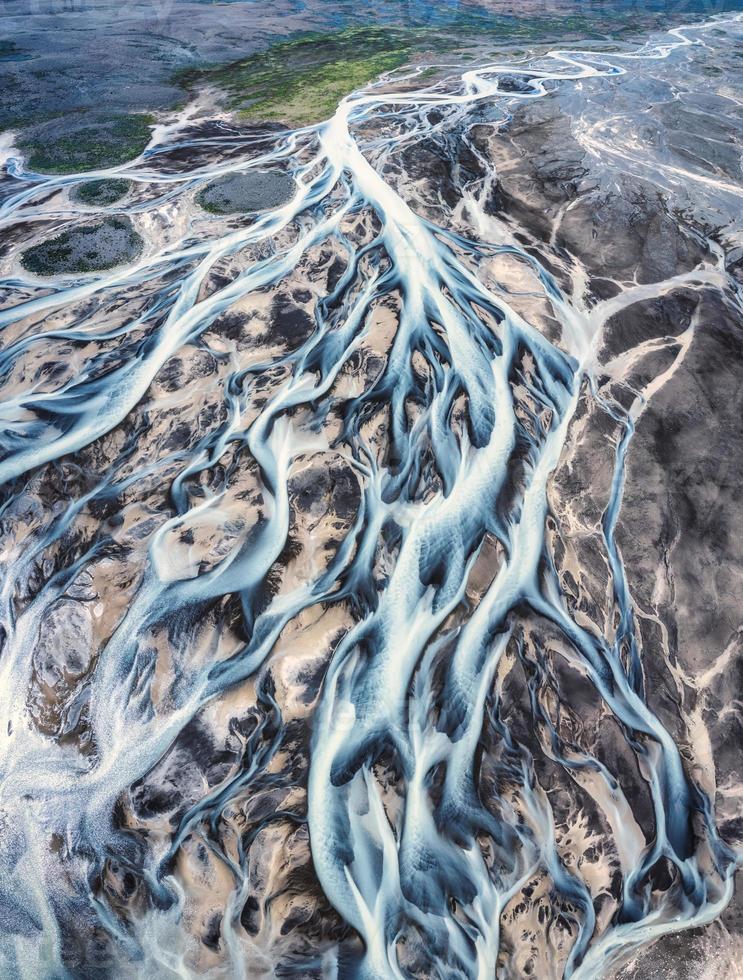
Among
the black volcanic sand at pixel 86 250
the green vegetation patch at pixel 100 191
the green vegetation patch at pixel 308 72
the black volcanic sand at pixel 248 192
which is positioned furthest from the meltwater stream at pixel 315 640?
the green vegetation patch at pixel 308 72

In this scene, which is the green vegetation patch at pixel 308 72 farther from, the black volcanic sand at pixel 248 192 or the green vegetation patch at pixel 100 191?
the green vegetation patch at pixel 100 191

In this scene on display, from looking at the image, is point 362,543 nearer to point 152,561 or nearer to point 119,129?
point 152,561

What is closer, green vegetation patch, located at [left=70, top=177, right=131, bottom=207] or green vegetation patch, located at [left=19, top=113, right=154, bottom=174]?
green vegetation patch, located at [left=70, top=177, right=131, bottom=207]

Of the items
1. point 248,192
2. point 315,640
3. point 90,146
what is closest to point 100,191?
point 90,146

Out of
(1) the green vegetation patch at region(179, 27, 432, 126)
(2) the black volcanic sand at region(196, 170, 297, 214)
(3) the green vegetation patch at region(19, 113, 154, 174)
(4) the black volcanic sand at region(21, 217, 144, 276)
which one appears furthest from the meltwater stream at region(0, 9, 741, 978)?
(1) the green vegetation patch at region(179, 27, 432, 126)

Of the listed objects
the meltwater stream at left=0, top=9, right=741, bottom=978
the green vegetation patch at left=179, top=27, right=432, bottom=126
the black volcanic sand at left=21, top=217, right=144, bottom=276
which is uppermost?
the green vegetation patch at left=179, top=27, right=432, bottom=126

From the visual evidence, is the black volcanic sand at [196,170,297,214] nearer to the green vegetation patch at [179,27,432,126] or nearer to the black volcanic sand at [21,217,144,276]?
the black volcanic sand at [21,217,144,276]
